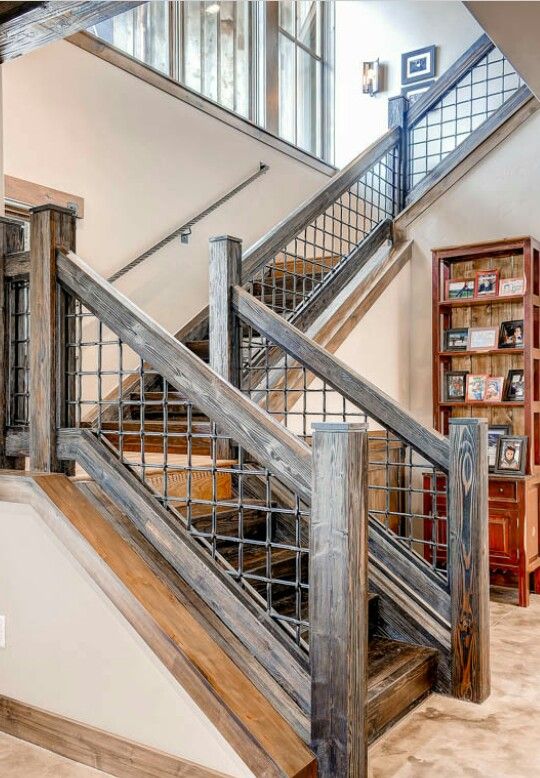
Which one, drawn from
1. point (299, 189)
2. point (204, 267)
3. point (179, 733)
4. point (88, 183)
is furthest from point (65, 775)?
point (299, 189)

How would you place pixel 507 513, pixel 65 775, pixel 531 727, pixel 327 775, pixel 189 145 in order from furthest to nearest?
pixel 189 145
pixel 507 513
pixel 531 727
pixel 65 775
pixel 327 775

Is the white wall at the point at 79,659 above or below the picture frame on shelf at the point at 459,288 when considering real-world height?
below

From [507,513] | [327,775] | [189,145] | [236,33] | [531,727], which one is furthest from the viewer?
[236,33]

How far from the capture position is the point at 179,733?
6.78 ft

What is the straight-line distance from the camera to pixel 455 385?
478 cm

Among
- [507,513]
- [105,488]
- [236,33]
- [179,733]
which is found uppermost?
[236,33]

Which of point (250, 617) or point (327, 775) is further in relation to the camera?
point (250, 617)

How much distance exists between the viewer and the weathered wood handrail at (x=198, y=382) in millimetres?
2082

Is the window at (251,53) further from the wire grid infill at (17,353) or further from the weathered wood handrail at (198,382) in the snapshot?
the weathered wood handrail at (198,382)

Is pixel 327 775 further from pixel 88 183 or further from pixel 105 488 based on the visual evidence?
pixel 88 183

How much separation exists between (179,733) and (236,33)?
17.9 ft

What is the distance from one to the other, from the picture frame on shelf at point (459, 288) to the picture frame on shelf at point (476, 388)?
53 cm

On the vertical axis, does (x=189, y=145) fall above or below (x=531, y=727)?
above

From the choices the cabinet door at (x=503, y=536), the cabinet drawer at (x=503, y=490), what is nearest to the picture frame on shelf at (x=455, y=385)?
the cabinet drawer at (x=503, y=490)
